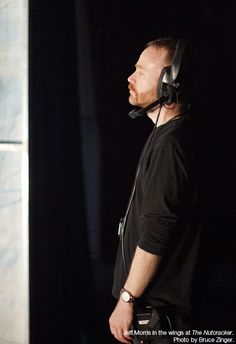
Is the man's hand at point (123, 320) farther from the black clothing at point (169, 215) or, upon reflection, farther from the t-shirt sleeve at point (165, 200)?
the t-shirt sleeve at point (165, 200)

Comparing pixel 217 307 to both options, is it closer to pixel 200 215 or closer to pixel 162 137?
pixel 200 215

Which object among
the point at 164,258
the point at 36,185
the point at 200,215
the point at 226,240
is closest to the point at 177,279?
the point at 164,258

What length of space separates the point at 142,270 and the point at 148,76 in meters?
0.64

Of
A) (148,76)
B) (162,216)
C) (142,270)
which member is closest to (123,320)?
(142,270)

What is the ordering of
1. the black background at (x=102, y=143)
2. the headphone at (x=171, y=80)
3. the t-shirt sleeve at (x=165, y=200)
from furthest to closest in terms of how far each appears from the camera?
the black background at (x=102, y=143) → the headphone at (x=171, y=80) → the t-shirt sleeve at (x=165, y=200)

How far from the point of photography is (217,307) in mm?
1418

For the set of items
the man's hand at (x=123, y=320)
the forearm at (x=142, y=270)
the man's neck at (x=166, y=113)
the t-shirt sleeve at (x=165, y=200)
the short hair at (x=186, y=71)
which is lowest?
the man's hand at (x=123, y=320)

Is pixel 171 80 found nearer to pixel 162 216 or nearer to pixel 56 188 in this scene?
pixel 162 216

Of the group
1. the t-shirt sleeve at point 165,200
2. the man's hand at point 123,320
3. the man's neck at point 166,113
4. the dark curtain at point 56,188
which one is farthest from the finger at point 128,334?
the man's neck at point 166,113

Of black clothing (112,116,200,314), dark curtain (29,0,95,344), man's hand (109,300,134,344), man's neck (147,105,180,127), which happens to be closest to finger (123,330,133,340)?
man's hand (109,300,134,344)

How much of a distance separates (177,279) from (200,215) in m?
0.21

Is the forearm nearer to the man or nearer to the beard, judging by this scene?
the man

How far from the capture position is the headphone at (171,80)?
3.89 feet

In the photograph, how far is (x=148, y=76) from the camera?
1269 mm
